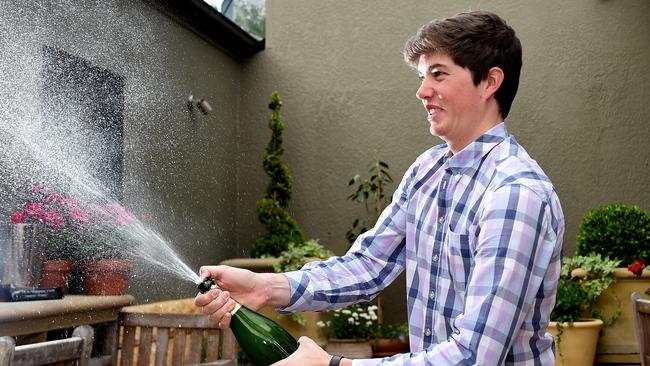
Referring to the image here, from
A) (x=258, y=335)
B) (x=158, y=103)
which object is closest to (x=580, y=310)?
(x=158, y=103)

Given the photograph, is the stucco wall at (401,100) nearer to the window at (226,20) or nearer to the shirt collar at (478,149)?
the window at (226,20)

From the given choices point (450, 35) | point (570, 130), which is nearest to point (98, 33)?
point (450, 35)

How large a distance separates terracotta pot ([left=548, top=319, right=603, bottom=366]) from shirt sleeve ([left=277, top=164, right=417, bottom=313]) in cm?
445

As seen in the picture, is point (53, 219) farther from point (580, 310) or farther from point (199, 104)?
point (580, 310)

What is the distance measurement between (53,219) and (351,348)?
3.39 m

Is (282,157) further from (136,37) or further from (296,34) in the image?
(136,37)

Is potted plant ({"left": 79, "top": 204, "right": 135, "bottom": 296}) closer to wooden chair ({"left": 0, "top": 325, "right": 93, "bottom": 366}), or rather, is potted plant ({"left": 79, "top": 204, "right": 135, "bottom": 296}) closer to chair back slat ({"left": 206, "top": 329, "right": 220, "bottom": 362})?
chair back slat ({"left": 206, "top": 329, "right": 220, "bottom": 362})

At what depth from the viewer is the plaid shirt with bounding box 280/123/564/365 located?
1283mm

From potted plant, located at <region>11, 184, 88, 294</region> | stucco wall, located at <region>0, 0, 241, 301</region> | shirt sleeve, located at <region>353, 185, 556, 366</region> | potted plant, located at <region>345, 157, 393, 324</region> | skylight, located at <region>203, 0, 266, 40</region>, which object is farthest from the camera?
skylight, located at <region>203, 0, 266, 40</region>

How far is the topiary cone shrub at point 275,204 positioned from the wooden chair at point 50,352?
16.4ft

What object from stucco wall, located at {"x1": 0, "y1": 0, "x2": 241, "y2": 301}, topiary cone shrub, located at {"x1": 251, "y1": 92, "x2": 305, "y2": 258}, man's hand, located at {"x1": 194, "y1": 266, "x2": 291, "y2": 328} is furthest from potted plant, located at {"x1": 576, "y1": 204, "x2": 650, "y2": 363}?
man's hand, located at {"x1": 194, "y1": 266, "x2": 291, "y2": 328}

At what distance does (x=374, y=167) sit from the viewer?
7117mm

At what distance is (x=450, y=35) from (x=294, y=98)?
622 centimetres

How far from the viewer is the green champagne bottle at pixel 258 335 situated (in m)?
1.68
